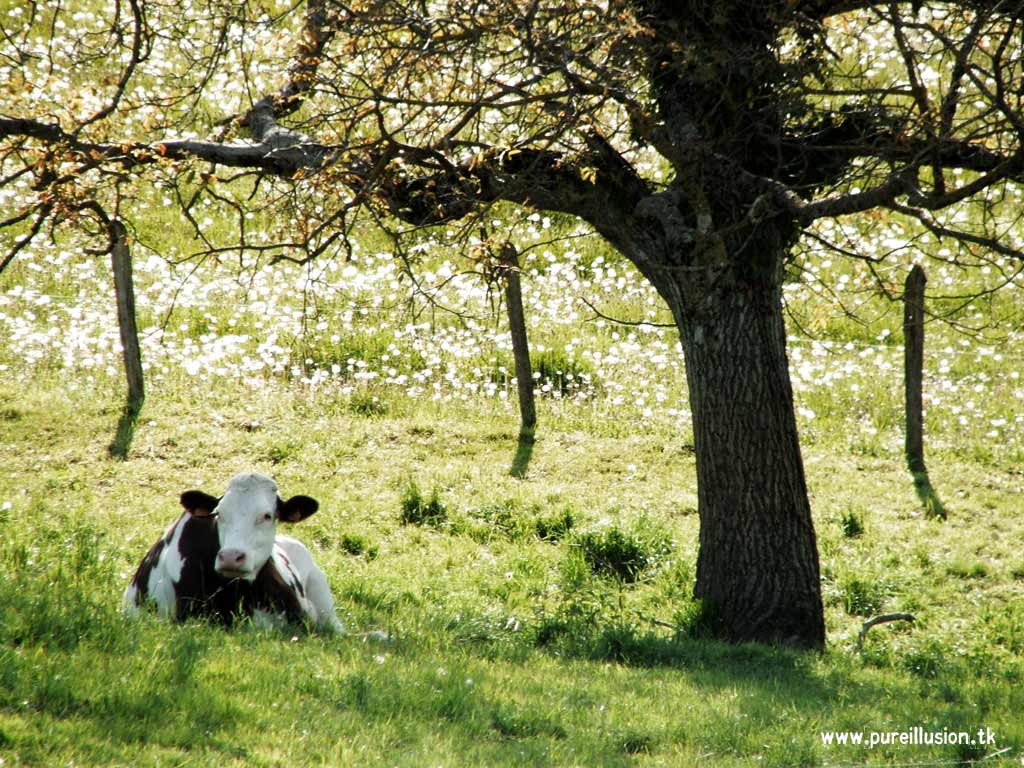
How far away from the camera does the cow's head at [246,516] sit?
21.3ft

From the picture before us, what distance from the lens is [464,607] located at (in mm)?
8875

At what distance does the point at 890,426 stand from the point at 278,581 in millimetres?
9707

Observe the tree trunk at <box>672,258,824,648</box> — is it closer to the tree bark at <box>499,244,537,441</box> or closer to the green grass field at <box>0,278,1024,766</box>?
the green grass field at <box>0,278,1024,766</box>

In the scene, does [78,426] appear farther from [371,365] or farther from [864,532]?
[864,532]

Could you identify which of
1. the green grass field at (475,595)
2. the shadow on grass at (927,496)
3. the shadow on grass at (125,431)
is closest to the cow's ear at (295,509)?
the green grass field at (475,595)

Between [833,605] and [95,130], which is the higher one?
[95,130]

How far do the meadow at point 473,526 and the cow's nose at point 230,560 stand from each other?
420mm

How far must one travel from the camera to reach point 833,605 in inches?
389

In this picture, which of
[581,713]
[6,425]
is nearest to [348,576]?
[581,713]

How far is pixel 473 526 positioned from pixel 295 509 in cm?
414

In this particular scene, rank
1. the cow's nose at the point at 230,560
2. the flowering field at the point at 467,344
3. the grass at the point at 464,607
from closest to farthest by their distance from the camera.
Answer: the grass at the point at 464,607
the cow's nose at the point at 230,560
the flowering field at the point at 467,344

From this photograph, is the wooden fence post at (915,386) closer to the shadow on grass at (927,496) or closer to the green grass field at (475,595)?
the shadow on grass at (927,496)

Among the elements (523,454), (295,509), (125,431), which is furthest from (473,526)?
(125,431)

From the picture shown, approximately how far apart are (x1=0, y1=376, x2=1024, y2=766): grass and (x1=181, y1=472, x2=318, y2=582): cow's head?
0.43m
